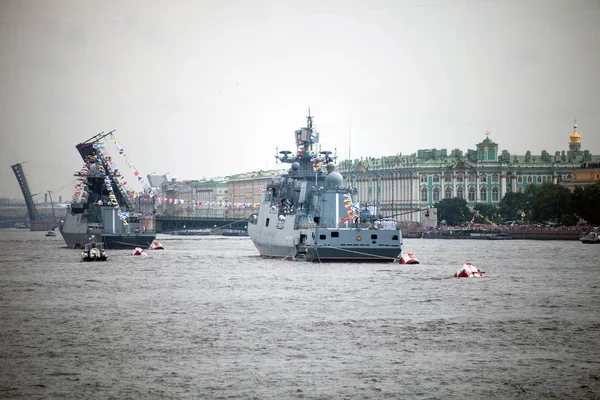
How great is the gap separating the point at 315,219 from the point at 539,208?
7186cm

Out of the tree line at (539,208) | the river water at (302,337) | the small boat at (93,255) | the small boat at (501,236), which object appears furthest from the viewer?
the small boat at (501,236)

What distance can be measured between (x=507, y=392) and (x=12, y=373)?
10.5 meters

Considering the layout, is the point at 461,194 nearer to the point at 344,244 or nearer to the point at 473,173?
the point at 473,173

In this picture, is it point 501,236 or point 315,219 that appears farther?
point 501,236

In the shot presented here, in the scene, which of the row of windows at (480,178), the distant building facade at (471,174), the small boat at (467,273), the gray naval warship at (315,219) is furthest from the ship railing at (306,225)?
the row of windows at (480,178)

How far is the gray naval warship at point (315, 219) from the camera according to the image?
5956cm

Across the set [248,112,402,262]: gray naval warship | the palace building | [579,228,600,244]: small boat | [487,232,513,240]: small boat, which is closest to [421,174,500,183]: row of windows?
the palace building

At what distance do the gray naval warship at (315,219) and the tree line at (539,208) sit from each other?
169 feet

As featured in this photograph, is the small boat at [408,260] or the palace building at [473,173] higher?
the palace building at [473,173]

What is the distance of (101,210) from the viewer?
91062 mm

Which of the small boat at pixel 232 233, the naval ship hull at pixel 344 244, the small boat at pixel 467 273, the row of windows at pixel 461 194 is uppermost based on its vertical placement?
the row of windows at pixel 461 194

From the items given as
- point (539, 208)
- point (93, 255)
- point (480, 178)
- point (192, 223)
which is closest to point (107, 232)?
point (93, 255)

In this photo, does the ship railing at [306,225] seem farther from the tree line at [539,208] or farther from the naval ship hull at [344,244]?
the tree line at [539,208]

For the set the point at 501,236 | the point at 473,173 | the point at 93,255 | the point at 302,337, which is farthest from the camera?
the point at 473,173
